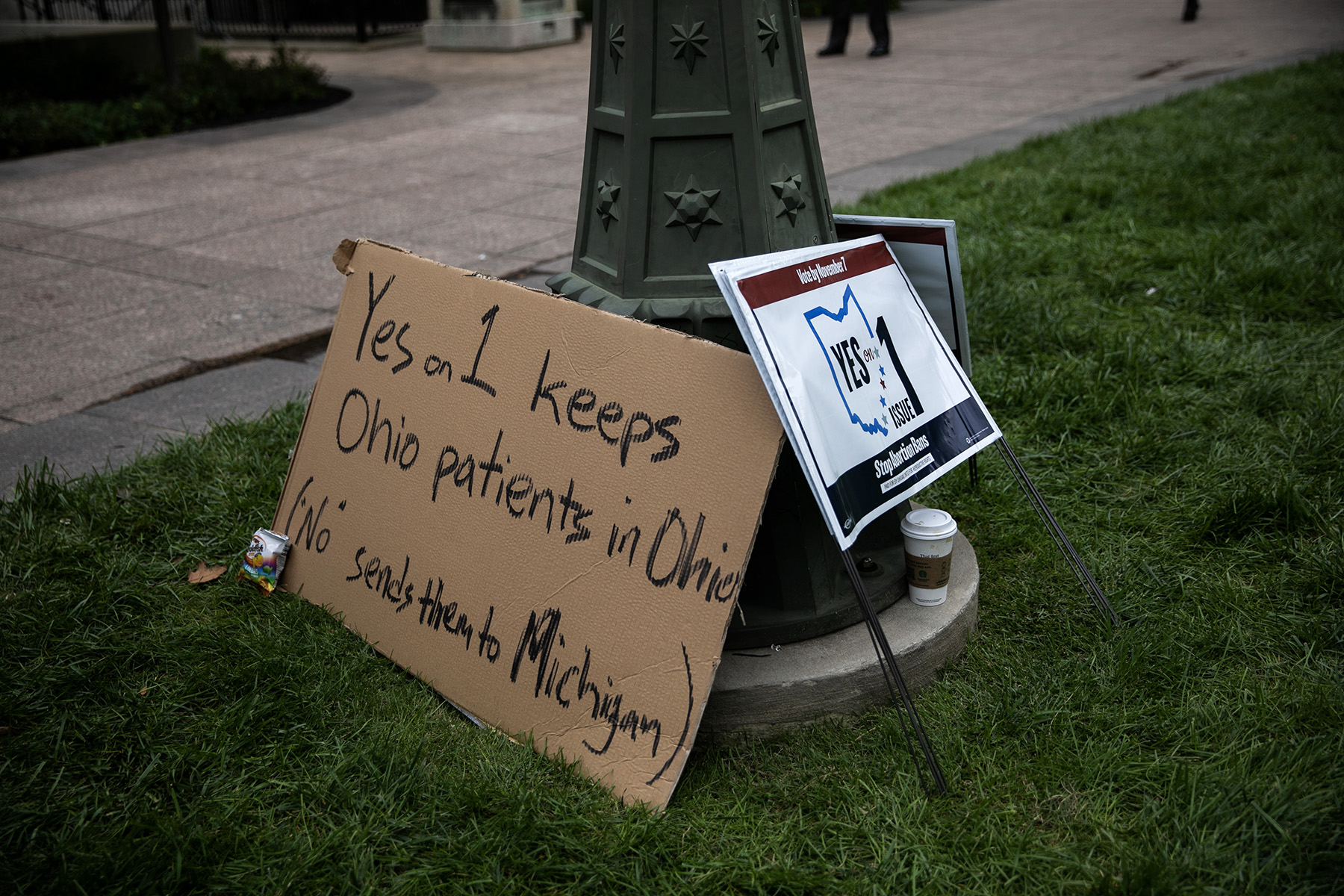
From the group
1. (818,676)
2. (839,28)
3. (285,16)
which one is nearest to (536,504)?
(818,676)

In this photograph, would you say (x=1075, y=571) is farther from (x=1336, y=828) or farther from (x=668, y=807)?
(x=668, y=807)

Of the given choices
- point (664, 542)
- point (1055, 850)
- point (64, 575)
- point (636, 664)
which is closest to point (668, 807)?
point (636, 664)

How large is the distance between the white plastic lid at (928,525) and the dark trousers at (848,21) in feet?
43.7

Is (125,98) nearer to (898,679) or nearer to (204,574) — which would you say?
(204,574)

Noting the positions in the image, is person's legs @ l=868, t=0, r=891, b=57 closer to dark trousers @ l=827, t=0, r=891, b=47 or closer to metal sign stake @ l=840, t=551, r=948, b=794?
dark trousers @ l=827, t=0, r=891, b=47

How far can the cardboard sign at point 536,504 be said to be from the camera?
216 cm

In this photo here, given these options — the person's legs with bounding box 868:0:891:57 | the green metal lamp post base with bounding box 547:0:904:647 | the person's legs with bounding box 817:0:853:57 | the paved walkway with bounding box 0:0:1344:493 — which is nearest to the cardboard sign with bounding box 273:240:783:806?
the green metal lamp post base with bounding box 547:0:904:647

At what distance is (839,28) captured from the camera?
14602 mm

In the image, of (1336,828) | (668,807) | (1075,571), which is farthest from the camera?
(1075,571)

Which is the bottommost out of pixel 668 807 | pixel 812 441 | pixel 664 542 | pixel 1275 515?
pixel 668 807

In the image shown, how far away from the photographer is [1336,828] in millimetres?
1939

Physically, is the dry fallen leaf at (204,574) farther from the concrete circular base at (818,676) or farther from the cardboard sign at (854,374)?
the cardboard sign at (854,374)

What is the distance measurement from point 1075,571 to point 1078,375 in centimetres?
134

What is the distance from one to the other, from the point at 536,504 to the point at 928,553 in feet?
3.02
